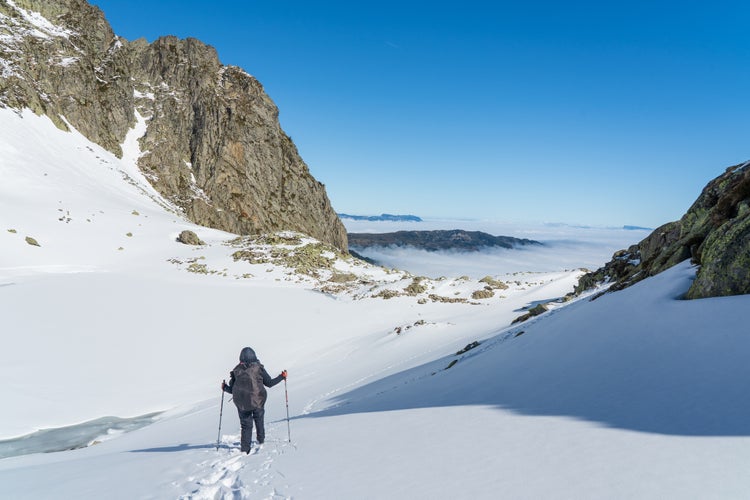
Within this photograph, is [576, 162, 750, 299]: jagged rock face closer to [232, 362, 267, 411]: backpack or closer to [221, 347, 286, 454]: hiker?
[221, 347, 286, 454]: hiker

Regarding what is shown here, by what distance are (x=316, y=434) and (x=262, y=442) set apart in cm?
100

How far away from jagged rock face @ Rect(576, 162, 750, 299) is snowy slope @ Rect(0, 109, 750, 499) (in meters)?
0.57

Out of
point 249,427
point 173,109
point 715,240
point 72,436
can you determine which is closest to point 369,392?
point 249,427

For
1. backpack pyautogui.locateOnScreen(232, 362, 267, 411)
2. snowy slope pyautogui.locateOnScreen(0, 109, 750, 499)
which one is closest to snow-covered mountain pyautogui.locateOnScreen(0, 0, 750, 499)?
snowy slope pyautogui.locateOnScreen(0, 109, 750, 499)

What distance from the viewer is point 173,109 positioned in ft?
221

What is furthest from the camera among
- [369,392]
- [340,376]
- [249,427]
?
[340,376]

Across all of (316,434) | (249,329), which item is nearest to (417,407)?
(316,434)

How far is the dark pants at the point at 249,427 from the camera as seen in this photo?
20.3 ft

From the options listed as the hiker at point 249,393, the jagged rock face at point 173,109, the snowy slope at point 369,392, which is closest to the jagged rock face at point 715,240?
the snowy slope at point 369,392

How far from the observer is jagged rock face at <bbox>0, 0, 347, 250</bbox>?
5031 cm

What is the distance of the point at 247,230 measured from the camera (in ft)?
223

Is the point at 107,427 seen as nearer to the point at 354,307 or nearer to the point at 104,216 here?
the point at 354,307

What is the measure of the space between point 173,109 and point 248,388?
7392 cm

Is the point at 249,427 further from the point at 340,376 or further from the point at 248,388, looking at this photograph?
the point at 340,376
